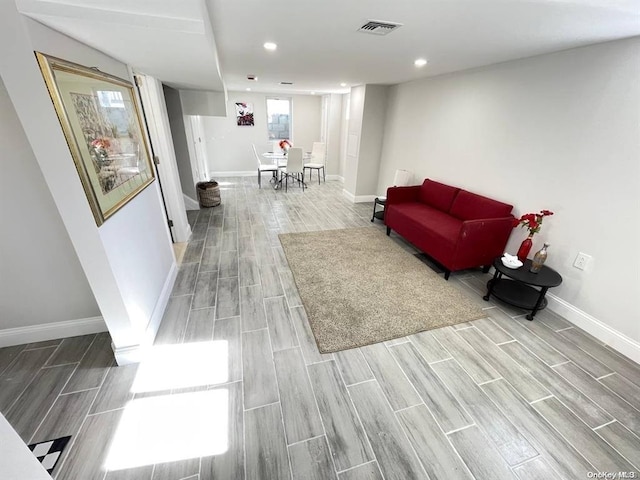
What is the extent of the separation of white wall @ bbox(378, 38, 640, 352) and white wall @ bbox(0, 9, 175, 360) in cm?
348

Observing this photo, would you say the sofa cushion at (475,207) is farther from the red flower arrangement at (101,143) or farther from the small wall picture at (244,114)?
the small wall picture at (244,114)

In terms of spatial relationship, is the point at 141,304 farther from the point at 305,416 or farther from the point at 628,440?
the point at 628,440

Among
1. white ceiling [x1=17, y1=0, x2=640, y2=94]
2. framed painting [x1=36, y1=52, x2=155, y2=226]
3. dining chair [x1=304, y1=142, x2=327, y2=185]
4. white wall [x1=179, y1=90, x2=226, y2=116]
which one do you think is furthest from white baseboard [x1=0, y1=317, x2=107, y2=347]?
dining chair [x1=304, y1=142, x2=327, y2=185]

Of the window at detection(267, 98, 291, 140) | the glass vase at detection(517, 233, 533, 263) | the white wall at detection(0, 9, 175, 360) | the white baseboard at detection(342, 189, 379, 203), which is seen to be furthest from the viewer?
the window at detection(267, 98, 291, 140)

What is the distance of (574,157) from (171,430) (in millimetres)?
3505

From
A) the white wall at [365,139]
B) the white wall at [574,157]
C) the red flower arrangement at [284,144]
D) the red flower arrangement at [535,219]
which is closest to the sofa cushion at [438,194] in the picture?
the white wall at [574,157]

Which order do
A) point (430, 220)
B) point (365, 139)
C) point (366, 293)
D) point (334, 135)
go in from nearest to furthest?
point (366, 293) → point (430, 220) → point (365, 139) → point (334, 135)

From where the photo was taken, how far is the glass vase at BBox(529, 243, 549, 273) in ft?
7.47

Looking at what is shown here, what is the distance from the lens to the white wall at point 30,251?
5.01 feet

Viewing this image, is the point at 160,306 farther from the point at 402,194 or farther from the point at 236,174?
the point at 236,174

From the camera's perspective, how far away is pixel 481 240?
108 inches

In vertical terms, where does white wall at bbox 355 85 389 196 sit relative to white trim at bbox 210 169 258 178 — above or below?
above

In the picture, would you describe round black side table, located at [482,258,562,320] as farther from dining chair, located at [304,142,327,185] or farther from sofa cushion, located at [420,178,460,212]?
dining chair, located at [304,142,327,185]

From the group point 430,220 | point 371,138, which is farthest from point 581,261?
point 371,138
